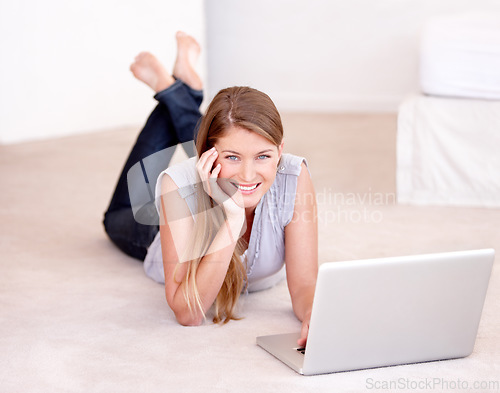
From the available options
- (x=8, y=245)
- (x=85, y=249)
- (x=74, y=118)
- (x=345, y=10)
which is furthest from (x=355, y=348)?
(x=345, y=10)

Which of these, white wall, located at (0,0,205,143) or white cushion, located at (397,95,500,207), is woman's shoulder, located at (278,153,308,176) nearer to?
white cushion, located at (397,95,500,207)

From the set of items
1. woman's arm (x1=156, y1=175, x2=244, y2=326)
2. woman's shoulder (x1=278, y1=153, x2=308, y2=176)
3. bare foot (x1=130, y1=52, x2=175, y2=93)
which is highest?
bare foot (x1=130, y1=52, x2=175, y2=93)

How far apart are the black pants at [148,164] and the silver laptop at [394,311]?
2.52ft

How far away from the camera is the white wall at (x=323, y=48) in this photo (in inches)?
187

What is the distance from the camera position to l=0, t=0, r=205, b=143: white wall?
13.4ft

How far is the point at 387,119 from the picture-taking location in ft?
15.3

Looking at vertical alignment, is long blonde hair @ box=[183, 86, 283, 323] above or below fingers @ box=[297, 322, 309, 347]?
above

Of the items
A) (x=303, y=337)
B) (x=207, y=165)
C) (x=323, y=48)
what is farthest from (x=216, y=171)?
(x=323, y=48)

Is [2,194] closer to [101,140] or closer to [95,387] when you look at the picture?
[101,140]

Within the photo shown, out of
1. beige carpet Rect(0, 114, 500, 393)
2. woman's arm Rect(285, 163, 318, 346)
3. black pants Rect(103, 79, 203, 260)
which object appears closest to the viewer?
beige carpet Rect(0, 114, 500, 393)

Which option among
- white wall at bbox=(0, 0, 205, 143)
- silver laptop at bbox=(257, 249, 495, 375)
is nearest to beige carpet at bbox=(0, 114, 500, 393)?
silver laptop at bbox=(257, 249, 495, 375)

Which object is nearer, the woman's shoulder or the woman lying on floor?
the woman lying on floor

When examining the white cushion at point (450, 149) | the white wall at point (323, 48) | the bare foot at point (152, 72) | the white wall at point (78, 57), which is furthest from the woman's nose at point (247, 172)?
the white wall at point (323, 48)

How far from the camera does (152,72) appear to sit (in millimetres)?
2283
